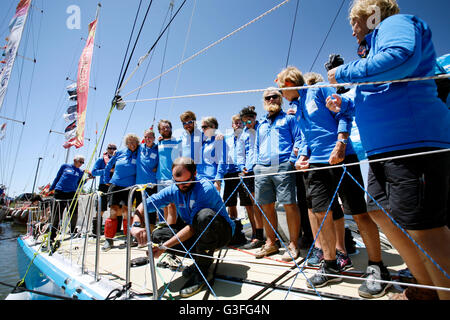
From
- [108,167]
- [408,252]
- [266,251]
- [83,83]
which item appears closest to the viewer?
[408,252]

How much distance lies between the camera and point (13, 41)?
18.3 ft

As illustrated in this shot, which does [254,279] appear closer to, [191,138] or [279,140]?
[279,140]

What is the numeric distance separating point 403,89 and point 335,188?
866 mm

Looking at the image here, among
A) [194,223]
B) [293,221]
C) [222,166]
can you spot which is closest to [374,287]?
[293,221]

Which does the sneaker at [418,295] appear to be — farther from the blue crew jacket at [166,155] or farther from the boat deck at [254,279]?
the blue crew jacket at [166,155]

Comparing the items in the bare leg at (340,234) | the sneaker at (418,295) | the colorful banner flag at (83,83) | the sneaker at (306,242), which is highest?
the colorful banner flag at (83,83)

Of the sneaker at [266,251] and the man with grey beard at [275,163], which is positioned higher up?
the man with grey beard at [275,163]

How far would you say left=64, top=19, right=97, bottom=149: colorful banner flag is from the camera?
3.69 m

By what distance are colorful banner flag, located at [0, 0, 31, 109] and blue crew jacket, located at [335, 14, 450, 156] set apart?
7.53 metres

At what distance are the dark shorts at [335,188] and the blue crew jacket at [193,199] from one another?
0.74 meters

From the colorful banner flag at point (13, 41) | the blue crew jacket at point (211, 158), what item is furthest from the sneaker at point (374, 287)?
the colorful banner flag at point (13, 41)

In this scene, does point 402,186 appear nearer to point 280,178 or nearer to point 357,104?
point 357,104

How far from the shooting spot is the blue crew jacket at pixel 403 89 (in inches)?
31.0

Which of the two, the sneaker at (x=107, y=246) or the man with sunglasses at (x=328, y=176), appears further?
the sneaker at (x=107, y=246)
